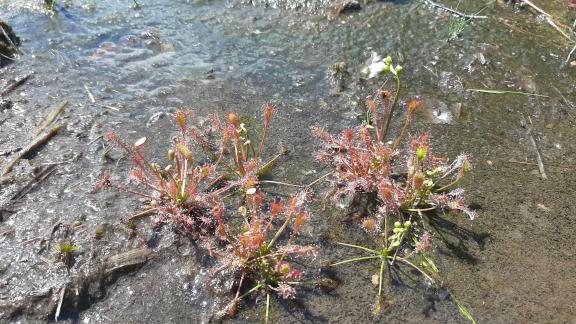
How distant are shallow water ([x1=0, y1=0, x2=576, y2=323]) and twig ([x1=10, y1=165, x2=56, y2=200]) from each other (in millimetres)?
47

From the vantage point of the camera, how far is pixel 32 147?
12.0 feet

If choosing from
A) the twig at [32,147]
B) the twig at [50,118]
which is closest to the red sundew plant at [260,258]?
the twig at [32,147]

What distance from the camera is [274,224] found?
3.20m

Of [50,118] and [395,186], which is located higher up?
[50,118]

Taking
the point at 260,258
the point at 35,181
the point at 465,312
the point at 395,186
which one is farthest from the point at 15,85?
the point at 465,312

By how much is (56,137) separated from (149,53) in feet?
4.48

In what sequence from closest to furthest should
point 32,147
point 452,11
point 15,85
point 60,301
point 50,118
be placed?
point 60,301, point 32,147, point 50,118, point 15,85, point 452,11

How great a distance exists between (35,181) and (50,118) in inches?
30.0

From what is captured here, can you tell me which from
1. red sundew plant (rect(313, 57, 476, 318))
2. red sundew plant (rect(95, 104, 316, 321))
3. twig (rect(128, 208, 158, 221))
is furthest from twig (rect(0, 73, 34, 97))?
red sundew plant (rect(313, 57, 476, 318))

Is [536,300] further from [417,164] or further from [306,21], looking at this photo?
[306,21]

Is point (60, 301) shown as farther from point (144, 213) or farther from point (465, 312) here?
point (465, 312)

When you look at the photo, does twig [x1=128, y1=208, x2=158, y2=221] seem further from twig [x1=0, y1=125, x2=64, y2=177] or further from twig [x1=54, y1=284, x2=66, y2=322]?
twig [x1=0, y1=125, x2=64, y2=177]

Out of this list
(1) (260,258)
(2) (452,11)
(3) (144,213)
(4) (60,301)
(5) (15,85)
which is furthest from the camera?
(2) (452,11)

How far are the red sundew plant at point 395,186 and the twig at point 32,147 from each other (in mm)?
2119
